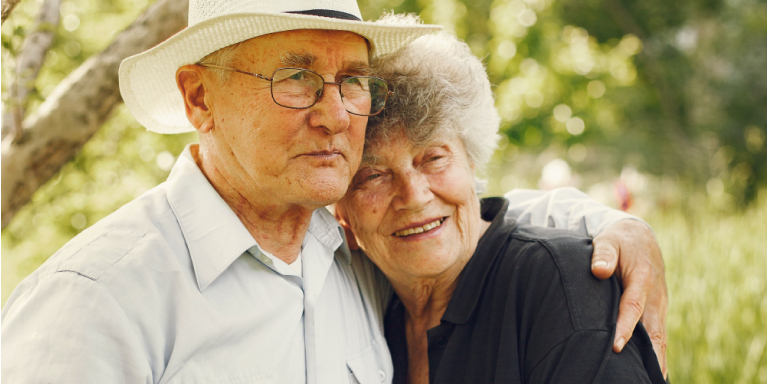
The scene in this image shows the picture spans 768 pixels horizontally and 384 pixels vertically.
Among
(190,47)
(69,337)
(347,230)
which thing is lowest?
(347,230)

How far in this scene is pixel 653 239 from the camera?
7.22 ft

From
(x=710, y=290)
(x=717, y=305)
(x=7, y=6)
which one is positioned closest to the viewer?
(x=7, y=6)

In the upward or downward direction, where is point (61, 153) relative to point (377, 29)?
downward

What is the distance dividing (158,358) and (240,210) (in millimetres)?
584

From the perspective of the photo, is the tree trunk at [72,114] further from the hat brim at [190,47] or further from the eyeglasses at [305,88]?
the eyeglasses at [305,88]

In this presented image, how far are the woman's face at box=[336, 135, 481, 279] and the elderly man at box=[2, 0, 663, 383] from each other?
216 mm

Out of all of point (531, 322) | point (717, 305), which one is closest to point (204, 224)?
point (531, 322)

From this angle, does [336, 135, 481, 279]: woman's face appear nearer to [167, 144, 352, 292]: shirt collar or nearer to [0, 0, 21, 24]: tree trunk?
[167, 144, 352, 292]: shirt collar

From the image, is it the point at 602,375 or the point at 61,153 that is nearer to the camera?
the point at 602,375

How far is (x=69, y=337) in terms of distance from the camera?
4.51 ft

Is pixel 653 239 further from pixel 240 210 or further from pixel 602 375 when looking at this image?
pixel 240 210

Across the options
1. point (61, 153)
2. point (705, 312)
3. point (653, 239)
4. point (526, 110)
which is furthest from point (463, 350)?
point (526, 110)

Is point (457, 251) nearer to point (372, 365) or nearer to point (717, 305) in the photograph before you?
point (372, 365)

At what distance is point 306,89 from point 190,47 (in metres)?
0.41
